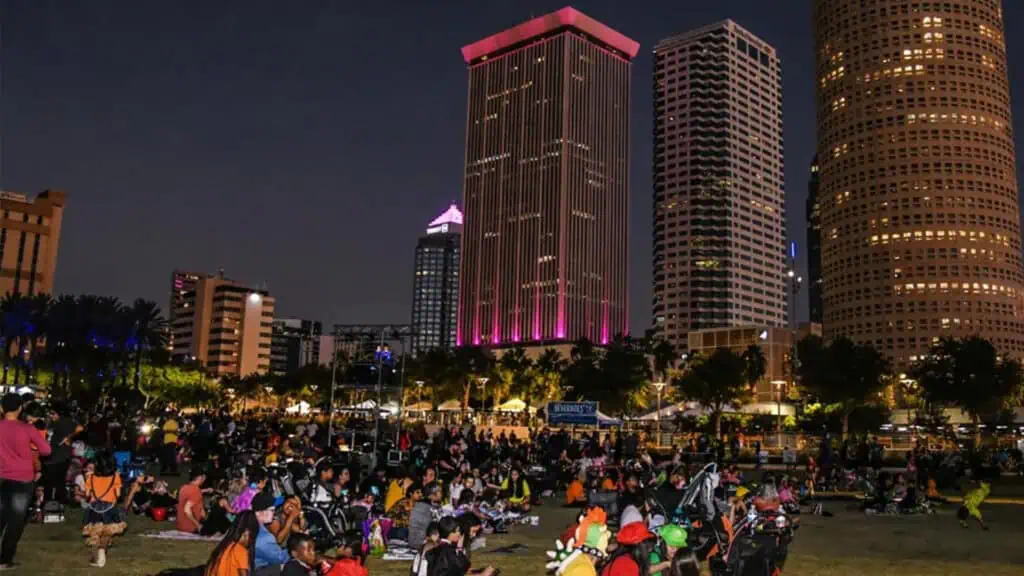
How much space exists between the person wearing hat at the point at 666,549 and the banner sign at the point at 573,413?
84.4 ft

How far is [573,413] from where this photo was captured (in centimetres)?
3525

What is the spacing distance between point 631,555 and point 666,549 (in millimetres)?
1454

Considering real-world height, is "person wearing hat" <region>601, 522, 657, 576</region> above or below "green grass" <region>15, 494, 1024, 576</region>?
above

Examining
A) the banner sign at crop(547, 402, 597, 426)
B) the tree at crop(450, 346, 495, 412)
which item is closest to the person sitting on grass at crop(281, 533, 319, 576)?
the banner sign at crop(547, 402, 597, 426)

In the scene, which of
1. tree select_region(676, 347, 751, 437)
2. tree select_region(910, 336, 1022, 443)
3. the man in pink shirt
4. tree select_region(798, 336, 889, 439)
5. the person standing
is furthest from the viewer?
tree select_region(676, 347, 751, 437)

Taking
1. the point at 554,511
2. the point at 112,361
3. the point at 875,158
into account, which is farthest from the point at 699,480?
the point at 875,158

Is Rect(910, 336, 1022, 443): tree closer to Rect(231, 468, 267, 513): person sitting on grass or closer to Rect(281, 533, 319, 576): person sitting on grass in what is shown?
Rect(231, 468, 267, 513): person sitting on grass

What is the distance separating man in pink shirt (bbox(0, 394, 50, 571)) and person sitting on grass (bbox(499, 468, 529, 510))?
34.0 ft

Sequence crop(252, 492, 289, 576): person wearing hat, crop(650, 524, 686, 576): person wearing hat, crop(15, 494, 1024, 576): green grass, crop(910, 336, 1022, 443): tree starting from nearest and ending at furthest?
crop(650, 524, 686, 576): person wearing hat < crop(252, 492, 289, 576): person wearing hat < crop(15, 494, 1024, 576): green grass < crop(910, 336, 1022, 443): tree

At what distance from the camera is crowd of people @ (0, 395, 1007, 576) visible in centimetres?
783

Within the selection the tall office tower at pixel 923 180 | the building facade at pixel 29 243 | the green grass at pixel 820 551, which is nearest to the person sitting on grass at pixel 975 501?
the green grass at pixel 820 551

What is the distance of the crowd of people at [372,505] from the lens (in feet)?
25.7

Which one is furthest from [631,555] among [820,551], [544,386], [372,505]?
[544,386]

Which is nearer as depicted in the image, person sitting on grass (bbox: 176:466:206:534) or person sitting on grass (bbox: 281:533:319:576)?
person sitting on grass (bbox: 281:533:319:576)
